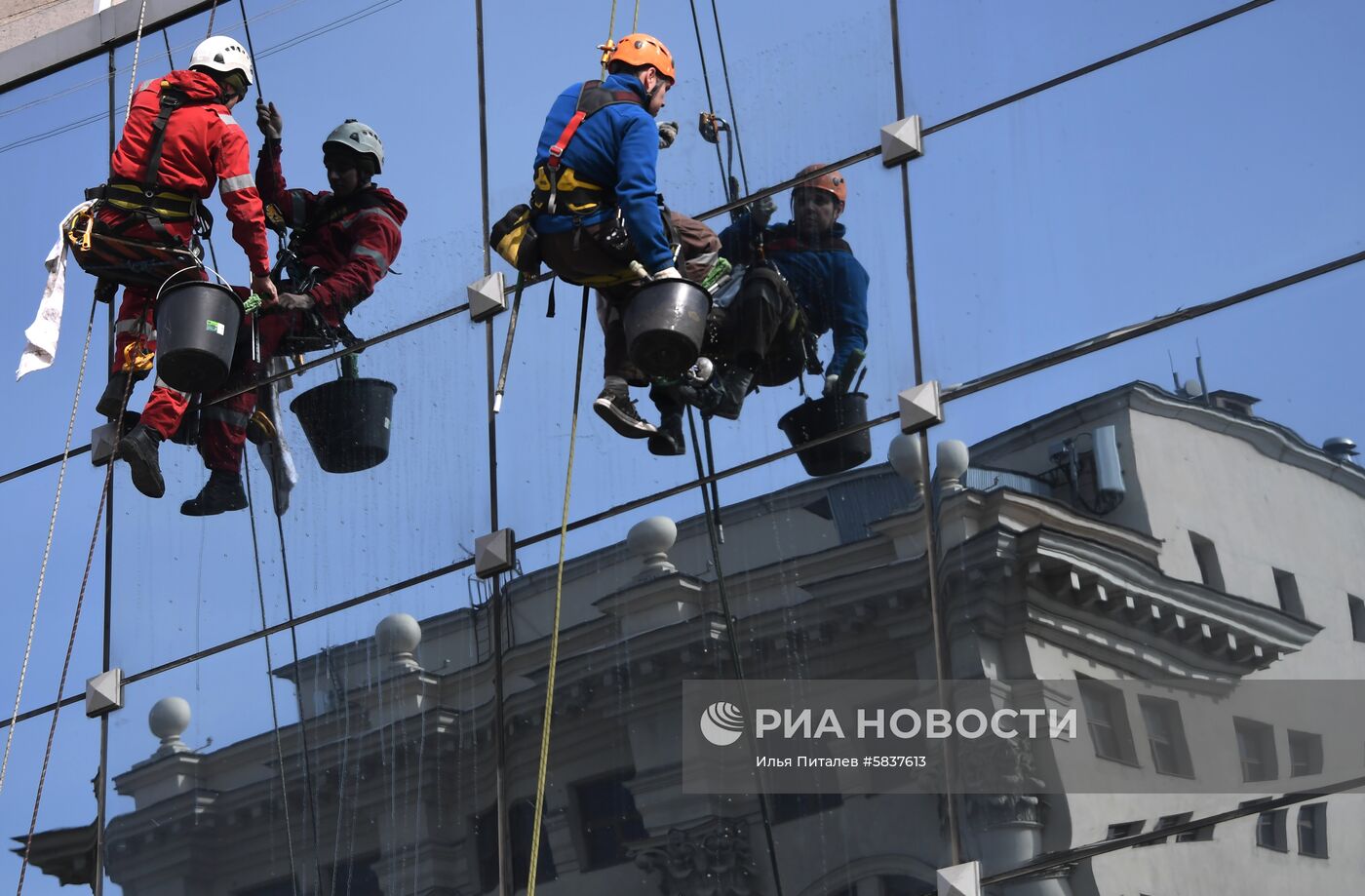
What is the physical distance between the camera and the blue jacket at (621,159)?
308 inches

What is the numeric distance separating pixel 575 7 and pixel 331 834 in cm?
347

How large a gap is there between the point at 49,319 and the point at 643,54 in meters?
2.77

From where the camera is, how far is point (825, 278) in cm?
823

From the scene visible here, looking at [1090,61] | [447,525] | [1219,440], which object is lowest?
[1219,440]

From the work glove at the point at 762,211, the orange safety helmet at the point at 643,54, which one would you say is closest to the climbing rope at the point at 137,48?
the orange safety helmet at the point at 643,54

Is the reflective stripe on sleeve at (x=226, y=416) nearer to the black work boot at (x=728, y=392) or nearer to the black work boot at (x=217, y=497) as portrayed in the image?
the black work boot at (x=217, y=497)

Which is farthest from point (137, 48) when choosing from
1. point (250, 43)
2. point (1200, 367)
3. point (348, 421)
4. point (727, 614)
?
point (1200, 367)

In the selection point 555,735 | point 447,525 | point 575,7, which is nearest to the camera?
point 555,735

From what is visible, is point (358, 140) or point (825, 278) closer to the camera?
point (825, 278)

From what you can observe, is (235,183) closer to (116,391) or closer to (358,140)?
(358,140)

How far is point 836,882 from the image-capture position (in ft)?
23.9

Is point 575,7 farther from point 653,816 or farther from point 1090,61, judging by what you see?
point 653,816

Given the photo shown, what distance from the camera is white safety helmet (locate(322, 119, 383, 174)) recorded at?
9.48m

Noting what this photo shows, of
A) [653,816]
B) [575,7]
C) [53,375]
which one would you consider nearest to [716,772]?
[653,816]
